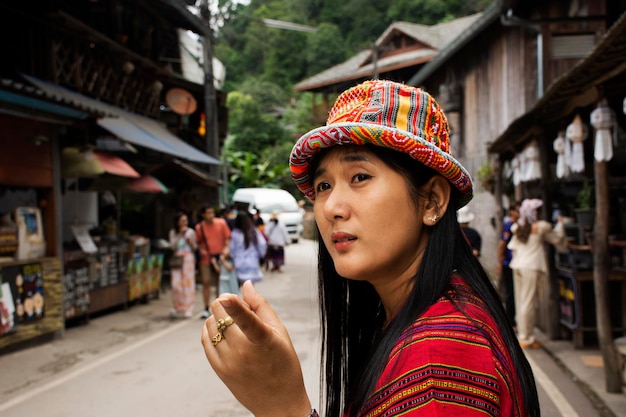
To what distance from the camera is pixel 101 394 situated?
6207 mm

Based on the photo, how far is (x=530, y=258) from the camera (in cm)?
839

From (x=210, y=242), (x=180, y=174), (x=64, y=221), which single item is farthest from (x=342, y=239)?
(x=180, y=174)

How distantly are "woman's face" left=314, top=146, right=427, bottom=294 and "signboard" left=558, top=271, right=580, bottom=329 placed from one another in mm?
7233

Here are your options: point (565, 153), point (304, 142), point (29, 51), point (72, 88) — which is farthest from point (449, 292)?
point (72, 88)

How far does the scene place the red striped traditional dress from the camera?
1195 mm

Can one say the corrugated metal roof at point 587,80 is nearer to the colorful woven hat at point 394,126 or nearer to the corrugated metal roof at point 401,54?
the colorful woven hat at point 394,126

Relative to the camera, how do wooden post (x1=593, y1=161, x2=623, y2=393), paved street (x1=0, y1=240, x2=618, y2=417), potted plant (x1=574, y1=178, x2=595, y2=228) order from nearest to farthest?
1. paved street (x1=0, y1=240, x2=618, y2=417)
2. wooden post (x1=593, y1=161, x2=623, y2=393)
3. potted plant (x1=574, y1=178, x2=595, y2=228)

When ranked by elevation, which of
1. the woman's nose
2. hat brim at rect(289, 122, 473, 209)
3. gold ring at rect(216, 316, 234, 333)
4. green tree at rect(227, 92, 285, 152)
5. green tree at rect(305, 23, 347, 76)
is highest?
green tree at rect(305, 23, 347, 76)

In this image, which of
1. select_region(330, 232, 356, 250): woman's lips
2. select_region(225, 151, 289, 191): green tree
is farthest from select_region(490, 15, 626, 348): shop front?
select_region(225, 151, 289, 191): green tree

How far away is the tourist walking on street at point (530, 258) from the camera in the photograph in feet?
27.3

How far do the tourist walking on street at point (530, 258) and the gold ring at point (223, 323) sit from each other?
765 centimetres

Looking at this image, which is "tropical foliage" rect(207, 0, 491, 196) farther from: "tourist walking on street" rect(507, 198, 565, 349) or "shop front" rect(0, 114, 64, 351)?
"tourist walking on street" rect(507, 198, 565, 349)

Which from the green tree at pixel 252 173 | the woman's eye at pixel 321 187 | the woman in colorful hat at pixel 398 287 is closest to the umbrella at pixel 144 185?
the woman's eye at pixel 321 187

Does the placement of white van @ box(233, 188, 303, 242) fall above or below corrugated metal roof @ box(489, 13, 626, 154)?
below
